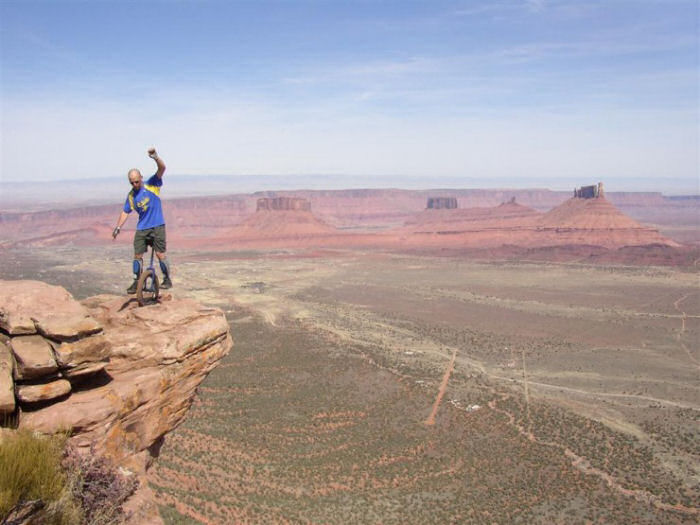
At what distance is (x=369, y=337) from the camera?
115ft

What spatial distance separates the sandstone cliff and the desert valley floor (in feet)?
22.3

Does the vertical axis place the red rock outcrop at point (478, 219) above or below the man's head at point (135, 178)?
below

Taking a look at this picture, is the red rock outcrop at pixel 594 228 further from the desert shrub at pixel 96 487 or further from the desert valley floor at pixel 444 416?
the desert shrub at pixel 96 487

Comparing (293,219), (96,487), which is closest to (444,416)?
(96,487)

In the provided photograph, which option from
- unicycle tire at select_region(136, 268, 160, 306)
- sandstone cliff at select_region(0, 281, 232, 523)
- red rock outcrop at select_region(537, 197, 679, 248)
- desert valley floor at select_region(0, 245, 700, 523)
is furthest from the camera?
red rock outcrop at select_region(537, 197, 679, 248)

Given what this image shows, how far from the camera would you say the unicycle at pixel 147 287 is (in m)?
8.89

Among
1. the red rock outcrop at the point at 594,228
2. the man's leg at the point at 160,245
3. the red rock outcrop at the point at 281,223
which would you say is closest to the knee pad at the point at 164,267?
the man's leg at the point at 160,245

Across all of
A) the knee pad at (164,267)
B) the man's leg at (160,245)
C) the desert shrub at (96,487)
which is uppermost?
the man's leg at (160,245)

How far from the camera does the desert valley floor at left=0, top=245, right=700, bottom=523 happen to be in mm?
15047

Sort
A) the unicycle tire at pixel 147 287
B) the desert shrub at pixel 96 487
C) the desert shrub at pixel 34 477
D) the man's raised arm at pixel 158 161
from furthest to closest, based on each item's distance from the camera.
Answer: the unicycle tire at pixel 147 287
the man's raised arm at pixel 158 161
the desert shrub at pixel 96 487
the desert shrub at pixel 34 477

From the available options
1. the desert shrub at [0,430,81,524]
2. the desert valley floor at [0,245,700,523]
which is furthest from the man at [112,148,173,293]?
the desert valley floor at [0,245,700,523]

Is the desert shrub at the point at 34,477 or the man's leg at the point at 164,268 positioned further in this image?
the man's leg at the point at 164,268

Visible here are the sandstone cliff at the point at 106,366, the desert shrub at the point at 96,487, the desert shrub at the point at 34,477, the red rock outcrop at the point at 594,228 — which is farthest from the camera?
the red rock outcrop at the point at 594,228

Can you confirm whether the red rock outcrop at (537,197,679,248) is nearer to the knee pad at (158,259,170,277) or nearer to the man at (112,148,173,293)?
the knee pad at (158,259,170,277)
